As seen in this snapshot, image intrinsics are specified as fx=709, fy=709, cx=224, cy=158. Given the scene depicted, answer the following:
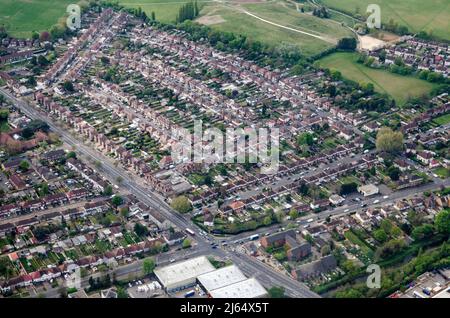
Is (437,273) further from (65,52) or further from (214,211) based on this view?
(65,52)

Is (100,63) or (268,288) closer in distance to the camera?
(268,288)

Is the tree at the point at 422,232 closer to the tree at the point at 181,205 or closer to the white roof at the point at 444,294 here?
the white roof at the point at 444,294

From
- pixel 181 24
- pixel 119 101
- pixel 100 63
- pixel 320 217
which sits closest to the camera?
pixel 320 217

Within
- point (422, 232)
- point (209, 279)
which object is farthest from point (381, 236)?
point (209, 279)

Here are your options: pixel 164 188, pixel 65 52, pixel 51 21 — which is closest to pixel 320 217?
pixel 164 188

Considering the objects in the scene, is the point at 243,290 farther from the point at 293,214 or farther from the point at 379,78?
the point at 379,78

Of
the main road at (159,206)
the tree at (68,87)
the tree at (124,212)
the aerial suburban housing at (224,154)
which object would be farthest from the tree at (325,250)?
the tree at (68,87)
